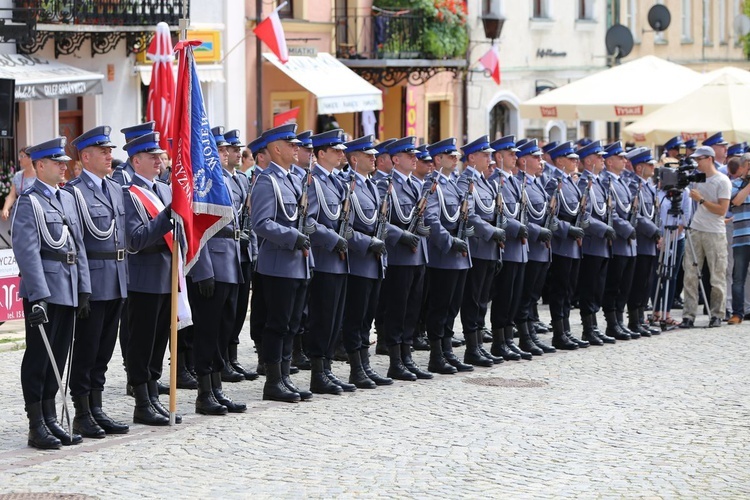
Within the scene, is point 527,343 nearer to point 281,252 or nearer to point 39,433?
point 281,252

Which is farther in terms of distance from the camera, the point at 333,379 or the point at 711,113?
the point at 711,113

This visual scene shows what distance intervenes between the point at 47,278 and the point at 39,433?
1000mm

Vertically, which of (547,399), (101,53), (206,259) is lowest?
(547,399)

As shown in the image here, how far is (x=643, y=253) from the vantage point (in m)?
18.5

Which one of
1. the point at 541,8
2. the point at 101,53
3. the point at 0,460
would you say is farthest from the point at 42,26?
the point at 541,8

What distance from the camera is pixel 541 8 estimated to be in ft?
132

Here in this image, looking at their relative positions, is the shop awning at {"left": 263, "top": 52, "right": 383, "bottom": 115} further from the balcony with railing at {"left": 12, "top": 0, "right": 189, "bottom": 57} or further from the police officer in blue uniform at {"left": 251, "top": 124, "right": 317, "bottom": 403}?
the police officer in blue uniform at {"left": 251, "top": 124, "right": 317, "bottom": 403}

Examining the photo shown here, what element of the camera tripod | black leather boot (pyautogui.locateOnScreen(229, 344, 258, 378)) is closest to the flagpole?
black leather boot (pyautogui.locateOnScreen(229, 344, 258, 378))

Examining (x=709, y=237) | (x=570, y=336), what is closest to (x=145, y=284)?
(x=570, y=336)

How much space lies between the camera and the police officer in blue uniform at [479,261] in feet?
51.1

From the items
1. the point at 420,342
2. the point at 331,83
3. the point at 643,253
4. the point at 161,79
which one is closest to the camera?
the point at 420,342

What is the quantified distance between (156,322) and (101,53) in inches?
604

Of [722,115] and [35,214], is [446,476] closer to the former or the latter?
[35,214]

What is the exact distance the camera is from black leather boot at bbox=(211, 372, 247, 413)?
1262 centimetres
